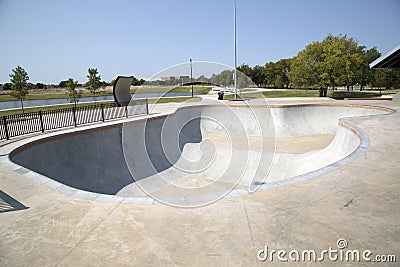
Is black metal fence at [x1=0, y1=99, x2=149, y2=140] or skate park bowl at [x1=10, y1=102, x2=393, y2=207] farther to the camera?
black metal fence at [x1=0, y1=99, x2=149, y2=140]

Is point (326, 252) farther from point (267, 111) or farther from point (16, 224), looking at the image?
point (267, 111)

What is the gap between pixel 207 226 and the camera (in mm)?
3793

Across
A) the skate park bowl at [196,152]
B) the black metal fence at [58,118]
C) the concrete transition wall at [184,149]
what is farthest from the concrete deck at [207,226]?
the black metal fence at [58,118]

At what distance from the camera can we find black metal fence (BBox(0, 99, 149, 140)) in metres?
12.4

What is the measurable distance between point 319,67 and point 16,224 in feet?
130

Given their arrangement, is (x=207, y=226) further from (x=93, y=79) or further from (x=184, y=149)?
(x=93, y=79)

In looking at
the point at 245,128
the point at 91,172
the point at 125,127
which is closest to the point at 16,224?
the point at 91,172

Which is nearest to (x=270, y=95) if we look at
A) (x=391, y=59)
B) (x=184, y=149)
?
(x=391, y=59)

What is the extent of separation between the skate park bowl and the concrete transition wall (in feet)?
0.16

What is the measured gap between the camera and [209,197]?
4.74m

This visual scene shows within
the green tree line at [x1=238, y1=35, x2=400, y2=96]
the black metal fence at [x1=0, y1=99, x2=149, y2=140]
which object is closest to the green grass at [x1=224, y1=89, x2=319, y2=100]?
the green tree line at [x1=238, y1=35, x2=400, y2=96]

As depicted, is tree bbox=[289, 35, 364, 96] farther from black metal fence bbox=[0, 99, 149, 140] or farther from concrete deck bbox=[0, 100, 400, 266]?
concrete deck bbox=[0, 100, 400, 266]

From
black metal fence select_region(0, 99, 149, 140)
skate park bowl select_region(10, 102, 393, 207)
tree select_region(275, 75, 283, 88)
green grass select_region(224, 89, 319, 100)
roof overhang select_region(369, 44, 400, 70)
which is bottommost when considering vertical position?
skate park bowl select_region(10, 102, 393, 207)

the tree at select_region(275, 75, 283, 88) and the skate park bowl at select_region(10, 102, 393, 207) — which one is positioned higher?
the tree at select_region(275, 75, 283, 88)
